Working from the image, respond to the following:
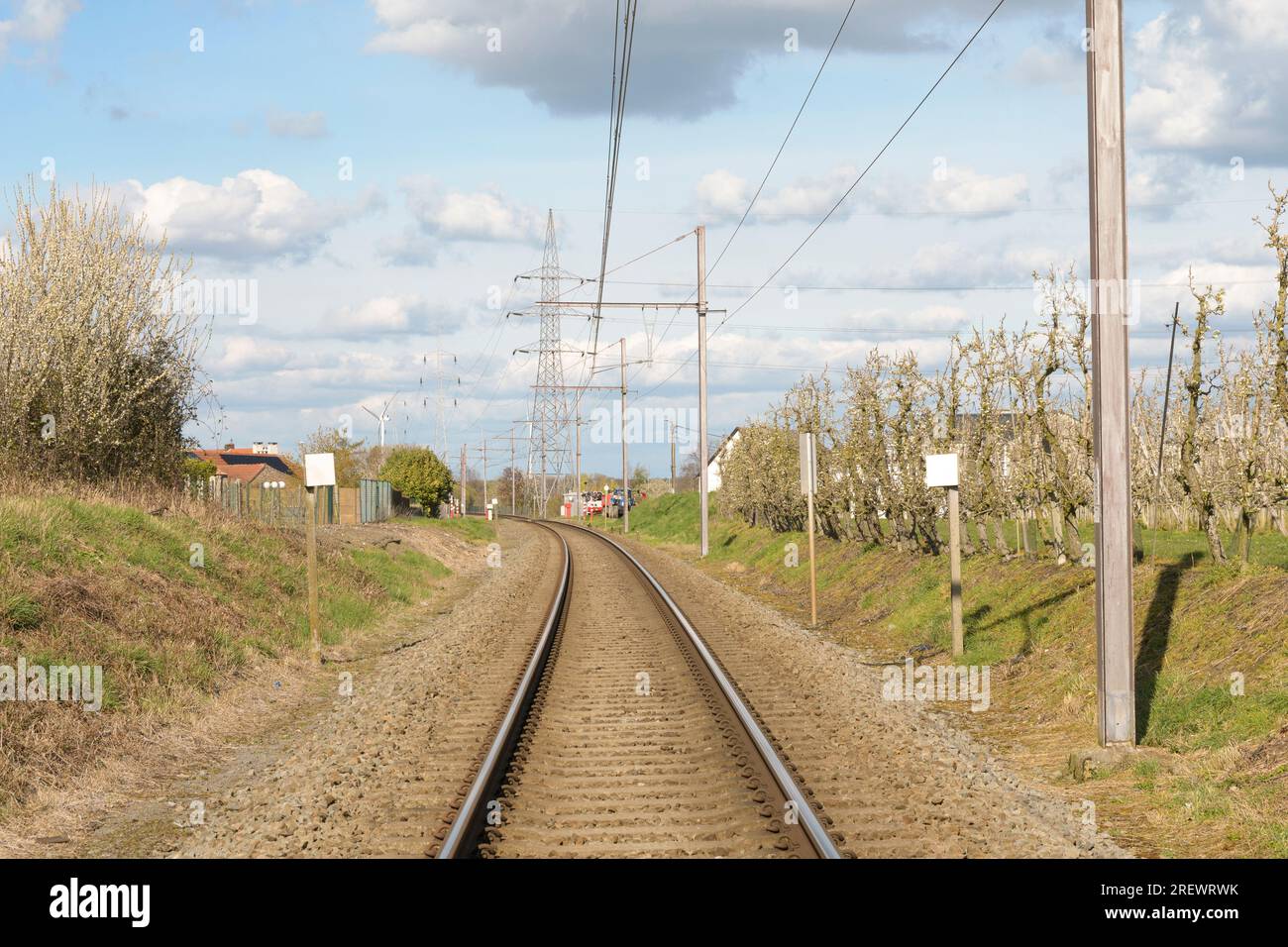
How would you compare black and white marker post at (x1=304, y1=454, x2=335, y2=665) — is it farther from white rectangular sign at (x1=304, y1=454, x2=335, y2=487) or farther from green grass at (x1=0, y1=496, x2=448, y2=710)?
green grass at (x1=0, y1=496, x2=448, y2=710)

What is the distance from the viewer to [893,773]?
9.07 meters

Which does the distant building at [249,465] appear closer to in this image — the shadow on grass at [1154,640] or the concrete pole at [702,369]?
the concrete pole at [702,369]

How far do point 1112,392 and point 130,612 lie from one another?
11201mm

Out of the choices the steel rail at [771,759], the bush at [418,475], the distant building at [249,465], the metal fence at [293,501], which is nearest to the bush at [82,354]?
the metal fence at [293,501]

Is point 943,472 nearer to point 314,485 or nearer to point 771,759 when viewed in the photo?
point 771,759

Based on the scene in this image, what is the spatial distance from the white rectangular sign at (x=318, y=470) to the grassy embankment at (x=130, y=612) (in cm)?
225

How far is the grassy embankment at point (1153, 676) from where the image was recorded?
7.97 m

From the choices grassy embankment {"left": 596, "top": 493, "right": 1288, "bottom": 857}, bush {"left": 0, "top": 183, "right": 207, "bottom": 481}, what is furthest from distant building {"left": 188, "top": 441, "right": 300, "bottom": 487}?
grassy embankment {"left": 596, "top": 493, "right": 1288, "bottom": 857}

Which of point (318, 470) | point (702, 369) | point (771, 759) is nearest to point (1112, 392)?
point (771, 759)

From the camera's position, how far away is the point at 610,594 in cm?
2605
